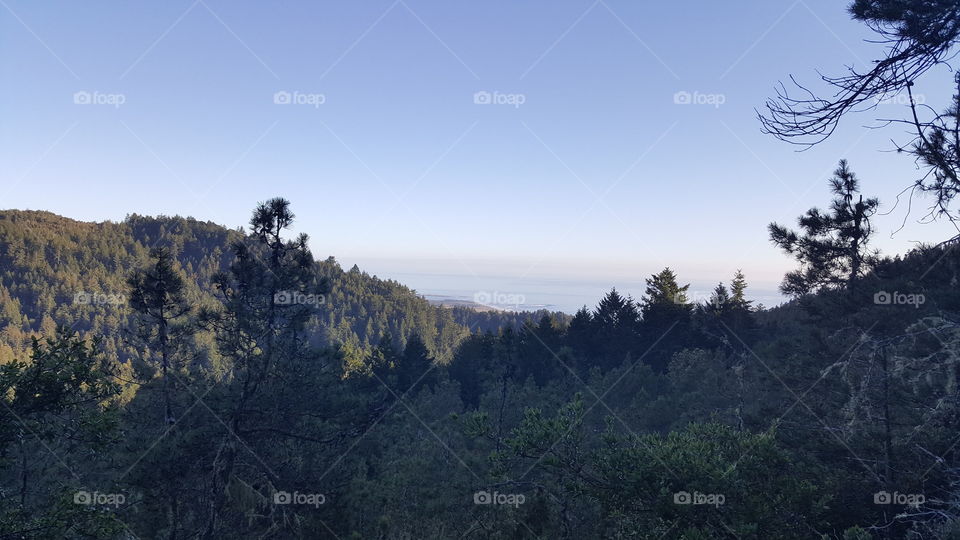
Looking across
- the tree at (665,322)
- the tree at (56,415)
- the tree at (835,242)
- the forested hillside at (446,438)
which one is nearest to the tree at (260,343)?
the forested hillside at (446,438)

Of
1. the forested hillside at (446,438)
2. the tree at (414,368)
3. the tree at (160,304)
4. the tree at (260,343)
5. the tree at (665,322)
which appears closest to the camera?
the forested hillside at (446,438)

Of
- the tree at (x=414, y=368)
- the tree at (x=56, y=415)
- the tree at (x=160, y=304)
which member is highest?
the tree at (x=160, y=304)

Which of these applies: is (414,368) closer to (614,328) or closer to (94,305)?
(614,328)

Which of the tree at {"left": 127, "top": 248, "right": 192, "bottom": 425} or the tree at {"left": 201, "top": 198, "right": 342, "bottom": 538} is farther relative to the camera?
the tree at {"left": 127, "top": 248, "right": 192, "bottom": 425}

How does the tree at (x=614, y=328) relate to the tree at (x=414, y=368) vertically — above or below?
above

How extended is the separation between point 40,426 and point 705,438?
10675 mm

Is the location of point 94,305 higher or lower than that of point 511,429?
higher

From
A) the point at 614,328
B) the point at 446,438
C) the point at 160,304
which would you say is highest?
the point at 160,304

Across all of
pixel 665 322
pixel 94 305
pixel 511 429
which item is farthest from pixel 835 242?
pixel 94 305

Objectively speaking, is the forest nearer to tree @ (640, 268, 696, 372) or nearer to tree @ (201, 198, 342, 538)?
tree @ (201, 198, 342, 538)

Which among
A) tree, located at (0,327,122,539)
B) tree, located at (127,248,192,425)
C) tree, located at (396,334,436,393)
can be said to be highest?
tree, located at (127,248,192,425)

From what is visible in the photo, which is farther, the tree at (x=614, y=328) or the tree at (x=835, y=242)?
the tree at (x=614, y=328)

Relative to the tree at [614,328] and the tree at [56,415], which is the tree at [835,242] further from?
the tree at [614,328]

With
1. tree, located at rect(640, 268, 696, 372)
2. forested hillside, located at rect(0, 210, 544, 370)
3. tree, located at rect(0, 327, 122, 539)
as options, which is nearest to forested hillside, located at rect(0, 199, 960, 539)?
tree, located at rect(0, 327, 122, 539)
